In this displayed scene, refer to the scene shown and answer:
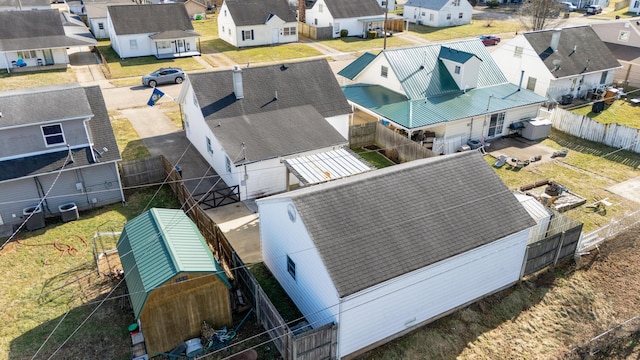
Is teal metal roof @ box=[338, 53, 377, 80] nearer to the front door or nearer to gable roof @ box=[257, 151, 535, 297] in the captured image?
gable roof @ box=[257, 151, 535, 297]

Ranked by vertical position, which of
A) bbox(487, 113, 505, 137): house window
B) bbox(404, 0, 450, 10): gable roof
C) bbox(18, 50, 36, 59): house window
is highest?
bbox(404, 0, 450, 10): gable roof

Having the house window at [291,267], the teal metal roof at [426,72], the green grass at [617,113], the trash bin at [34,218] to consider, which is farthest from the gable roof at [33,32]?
the green grass at [617,113]

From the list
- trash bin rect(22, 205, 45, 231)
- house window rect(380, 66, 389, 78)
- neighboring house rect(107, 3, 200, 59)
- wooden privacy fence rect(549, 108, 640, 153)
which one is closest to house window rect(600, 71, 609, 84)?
wooden privacy fence rect(549, 108, 640, 153)

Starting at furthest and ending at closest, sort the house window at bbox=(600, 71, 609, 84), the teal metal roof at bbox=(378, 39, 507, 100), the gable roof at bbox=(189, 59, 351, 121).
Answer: the house window at bbox=(600, 71, 609, 84) → the teal metal roof at bbox=(378, 39, 507, 100) → the gable roof at bbox=(189, 59, 351, 121)

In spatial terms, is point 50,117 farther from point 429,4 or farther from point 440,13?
point 429,4

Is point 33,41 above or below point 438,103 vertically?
above

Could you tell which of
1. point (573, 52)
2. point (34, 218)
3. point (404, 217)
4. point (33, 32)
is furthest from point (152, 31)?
point (404, 217)
